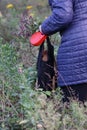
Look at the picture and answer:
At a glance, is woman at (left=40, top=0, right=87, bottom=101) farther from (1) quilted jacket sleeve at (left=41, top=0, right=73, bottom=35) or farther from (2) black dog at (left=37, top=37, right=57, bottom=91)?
(2) black dog at (left=37, top=37, right=57, bottom=91)

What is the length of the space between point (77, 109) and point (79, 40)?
784mm

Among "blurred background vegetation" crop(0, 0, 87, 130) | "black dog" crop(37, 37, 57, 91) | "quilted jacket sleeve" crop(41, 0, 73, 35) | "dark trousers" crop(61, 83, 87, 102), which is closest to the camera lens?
"blurred background vegetation" crop(0, 0, 87, 130)

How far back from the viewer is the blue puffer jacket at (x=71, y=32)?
4.98m

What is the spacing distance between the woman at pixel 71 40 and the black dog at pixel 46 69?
173 millimetres

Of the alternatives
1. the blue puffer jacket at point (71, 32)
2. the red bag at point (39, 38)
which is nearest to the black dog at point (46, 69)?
the red bag at point (39, 38)

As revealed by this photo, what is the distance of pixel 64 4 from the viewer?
4.94m

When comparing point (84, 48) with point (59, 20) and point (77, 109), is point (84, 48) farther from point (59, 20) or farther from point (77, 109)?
point (77, 109)

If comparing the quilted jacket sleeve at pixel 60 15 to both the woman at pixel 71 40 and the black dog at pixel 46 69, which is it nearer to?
the woman at pixel 71 40

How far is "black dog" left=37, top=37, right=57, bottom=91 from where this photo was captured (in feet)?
17.6

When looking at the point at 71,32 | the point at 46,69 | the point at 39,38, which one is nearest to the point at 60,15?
the point at 71,32

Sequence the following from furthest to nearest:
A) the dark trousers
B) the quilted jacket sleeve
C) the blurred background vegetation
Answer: the dark trousers → the quilted jacket sleeve → the blurred background vegetation

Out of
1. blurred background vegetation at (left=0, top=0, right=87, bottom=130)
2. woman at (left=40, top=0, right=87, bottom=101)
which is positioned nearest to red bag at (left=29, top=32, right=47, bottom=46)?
woman at (left=40, top=0, right=87, bottom=101)

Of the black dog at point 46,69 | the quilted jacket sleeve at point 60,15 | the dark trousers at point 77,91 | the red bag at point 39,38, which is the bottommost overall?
the dark trousers at point 77,91

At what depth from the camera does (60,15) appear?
4.98 meters
